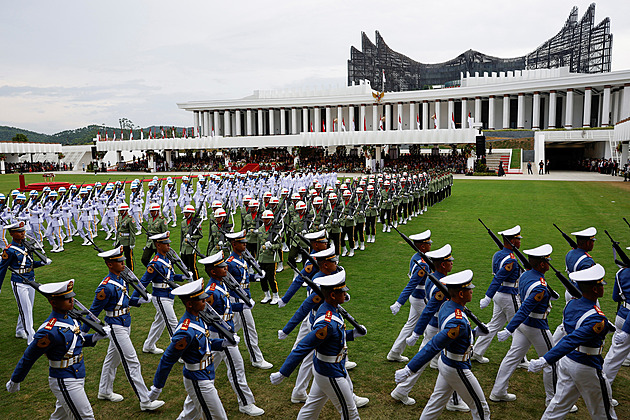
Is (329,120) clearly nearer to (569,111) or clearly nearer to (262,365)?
(569,111)

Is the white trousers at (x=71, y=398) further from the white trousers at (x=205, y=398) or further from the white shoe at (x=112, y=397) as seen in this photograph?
the white shoe at (x=112, y=397)

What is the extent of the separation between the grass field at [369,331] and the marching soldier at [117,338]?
181 millimetres

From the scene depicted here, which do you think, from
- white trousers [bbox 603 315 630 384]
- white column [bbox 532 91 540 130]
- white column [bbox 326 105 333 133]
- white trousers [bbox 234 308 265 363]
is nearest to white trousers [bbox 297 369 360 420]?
white trousers [bbox 234 308 265 363]

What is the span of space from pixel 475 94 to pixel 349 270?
209 ft

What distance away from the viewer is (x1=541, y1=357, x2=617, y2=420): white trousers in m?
4.74

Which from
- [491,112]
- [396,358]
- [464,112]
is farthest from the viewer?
[464,112]

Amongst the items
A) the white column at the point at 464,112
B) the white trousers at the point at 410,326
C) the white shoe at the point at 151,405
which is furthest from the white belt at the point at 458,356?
the white column at the point at 464,112

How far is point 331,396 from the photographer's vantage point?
478cm

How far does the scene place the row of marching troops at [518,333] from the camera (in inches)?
187

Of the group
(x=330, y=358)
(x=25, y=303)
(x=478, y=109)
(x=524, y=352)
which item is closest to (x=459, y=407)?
(x=524, y=352)

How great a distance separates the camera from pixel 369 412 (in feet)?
19.0

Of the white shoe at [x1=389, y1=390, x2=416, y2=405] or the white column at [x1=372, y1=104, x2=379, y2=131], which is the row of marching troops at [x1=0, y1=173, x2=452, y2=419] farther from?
the white column at [x1=372, y1=104, x2=379, y2=131]

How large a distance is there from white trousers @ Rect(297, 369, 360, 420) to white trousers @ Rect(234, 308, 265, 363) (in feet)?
6.88

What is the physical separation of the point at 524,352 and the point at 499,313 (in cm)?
101
